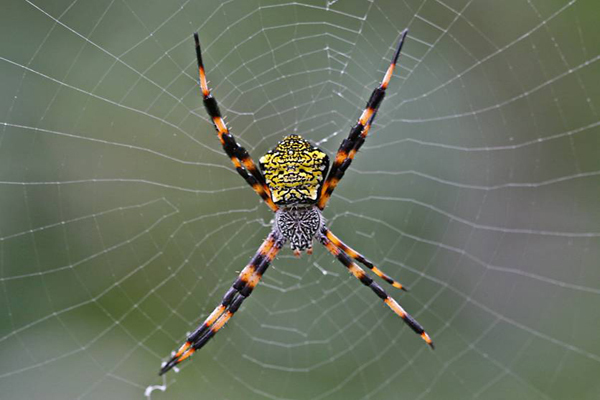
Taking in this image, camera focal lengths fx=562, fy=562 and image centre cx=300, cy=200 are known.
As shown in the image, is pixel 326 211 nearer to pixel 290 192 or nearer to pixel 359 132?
pixel 290 192

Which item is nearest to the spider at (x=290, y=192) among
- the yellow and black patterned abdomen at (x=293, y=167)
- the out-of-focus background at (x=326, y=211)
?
the yellow and black patterned abdomen at (x=293, y=167)

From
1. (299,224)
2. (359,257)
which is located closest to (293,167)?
(299,224)

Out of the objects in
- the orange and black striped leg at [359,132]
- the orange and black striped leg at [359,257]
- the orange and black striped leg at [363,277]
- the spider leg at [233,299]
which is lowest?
the spider leg at [233,299]

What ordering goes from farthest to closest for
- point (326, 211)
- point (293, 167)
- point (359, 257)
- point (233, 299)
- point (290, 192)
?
point (326, 211) → point (359, 257) → point (233, 299) → point (290, 192) → point (293, 167)

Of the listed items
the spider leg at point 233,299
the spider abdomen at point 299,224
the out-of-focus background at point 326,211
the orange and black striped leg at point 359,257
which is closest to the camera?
the spider leg at point 233,299

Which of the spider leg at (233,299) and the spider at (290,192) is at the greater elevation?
the spider at (290,192)

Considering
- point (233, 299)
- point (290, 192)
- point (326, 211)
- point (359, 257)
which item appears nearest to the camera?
point (290, 192)

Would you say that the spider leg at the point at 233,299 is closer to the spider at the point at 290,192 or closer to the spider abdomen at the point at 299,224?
the spider at the point at 290,192

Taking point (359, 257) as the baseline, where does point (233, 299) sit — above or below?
below
